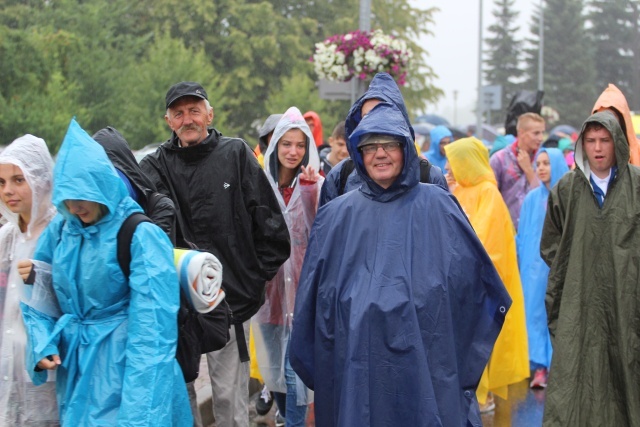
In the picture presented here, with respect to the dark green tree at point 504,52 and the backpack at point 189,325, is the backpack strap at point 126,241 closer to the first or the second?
the backpack at point 189,325

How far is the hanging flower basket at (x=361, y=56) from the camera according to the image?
13.3 meters

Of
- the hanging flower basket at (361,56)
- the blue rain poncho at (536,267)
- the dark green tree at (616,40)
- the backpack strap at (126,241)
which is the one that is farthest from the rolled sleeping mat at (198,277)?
the dark green tree at (616,40)

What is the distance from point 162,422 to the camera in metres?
3.89

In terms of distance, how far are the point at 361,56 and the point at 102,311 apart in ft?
31.6

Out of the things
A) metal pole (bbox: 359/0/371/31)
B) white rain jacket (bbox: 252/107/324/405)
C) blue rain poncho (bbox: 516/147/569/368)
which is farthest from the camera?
metal pole (bbox: 359/0/371/31)

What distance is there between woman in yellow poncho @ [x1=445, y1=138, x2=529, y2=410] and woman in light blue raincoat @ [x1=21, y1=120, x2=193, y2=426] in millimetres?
3967

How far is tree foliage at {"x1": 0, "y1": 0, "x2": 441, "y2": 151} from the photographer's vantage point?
19.0 m

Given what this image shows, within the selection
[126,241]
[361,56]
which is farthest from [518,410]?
[361,56]

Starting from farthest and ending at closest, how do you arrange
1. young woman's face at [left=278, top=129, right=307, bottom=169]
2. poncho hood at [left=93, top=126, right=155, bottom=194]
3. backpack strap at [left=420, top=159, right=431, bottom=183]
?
young woman's face at [left=278, top=129, right=307, bottom=169] < backpack strap at [left=420, top=159, right=431, bottom=183] < poncho hood at [left=93, top=126, right=155, bottom=194]

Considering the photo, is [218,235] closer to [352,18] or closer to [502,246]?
[502,246]

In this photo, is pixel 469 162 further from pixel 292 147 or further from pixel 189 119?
pixel 189 119

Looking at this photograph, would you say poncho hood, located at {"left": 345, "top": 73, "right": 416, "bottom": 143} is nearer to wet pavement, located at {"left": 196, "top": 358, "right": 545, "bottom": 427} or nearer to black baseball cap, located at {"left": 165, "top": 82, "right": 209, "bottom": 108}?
black baseball cap, located at {"left": 165, "top": 82, "right": 209, "bottom": 108}

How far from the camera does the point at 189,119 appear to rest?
5.70 metres

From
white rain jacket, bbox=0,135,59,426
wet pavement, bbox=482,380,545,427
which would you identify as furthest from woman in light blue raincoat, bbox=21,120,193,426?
wet pavement, bbox=482,380,545,427
